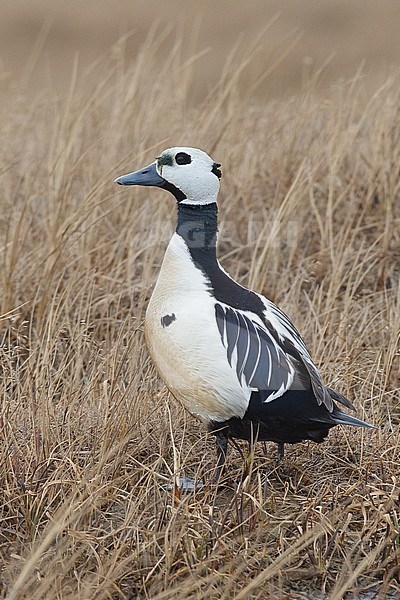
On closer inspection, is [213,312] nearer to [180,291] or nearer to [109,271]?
[180,291]

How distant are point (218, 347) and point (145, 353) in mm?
834

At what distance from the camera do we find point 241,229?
477 cm

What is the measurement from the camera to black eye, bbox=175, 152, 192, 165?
2.94 meters

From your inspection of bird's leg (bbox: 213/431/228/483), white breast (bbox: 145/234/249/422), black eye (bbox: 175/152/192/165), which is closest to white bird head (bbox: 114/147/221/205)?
black eye (bbox: 175/152/192/165)

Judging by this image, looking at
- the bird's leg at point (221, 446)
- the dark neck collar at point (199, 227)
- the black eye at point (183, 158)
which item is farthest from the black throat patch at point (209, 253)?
the bird's leg at point (221, 446)

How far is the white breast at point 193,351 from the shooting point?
275cm

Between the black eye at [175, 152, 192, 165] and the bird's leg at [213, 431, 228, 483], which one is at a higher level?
the black eye at [175, 152, 192, 165]

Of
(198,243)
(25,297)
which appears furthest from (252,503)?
(25,297)

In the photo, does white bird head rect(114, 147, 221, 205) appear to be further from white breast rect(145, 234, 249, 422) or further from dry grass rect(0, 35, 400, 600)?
dry grass rect(0, 35, 400, 600)

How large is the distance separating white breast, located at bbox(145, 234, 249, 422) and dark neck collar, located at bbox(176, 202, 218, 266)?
0.10 metres

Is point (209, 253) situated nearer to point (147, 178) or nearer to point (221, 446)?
point (147, 178)

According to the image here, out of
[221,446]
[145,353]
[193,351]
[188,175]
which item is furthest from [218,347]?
[145,353]

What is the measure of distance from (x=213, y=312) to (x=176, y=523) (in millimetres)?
596

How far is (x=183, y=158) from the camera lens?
116 inches
